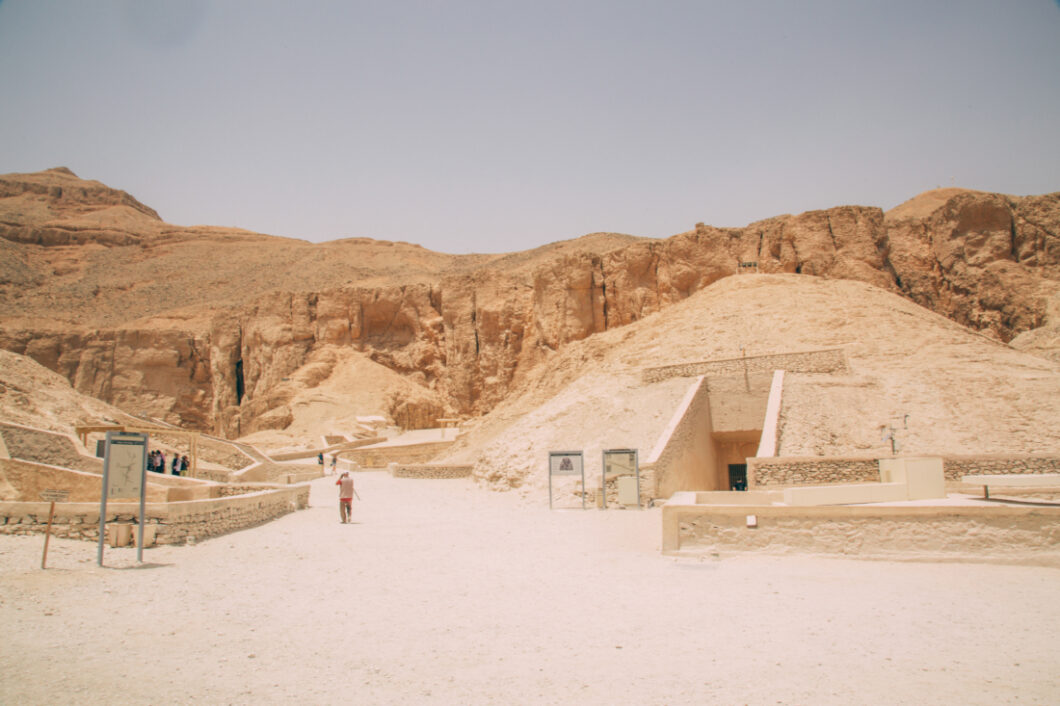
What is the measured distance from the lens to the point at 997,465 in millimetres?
13289

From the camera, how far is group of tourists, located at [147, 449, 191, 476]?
58.6 feet

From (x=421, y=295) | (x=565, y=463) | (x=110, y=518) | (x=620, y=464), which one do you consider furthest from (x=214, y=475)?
(x=421, y=295)

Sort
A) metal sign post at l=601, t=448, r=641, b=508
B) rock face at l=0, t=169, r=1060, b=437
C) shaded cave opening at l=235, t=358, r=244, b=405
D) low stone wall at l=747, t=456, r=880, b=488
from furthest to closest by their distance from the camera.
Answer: shaded cave opening at l=235, t=358, r=244, b=405, rock face at l=0, t=169, r=1060, b=437, metal sign post at l=601, t=448, r=641, b=508, low stone wall at l=747, t=456, r=880, b=488

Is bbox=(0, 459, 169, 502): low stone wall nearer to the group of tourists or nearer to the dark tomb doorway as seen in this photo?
the group of tourists

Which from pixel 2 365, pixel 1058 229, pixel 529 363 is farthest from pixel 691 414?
pixel 1058 229

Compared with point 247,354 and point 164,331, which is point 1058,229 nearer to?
point 247,354

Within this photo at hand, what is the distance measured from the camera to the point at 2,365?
19.9 meters

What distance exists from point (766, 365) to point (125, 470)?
58.3 ft

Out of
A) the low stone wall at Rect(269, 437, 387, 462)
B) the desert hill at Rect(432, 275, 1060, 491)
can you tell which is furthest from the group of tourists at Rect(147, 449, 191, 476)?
the low stone wall at Rect(269, 437, 387, 462)

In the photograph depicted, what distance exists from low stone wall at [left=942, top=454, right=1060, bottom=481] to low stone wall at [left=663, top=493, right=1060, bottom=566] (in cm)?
511

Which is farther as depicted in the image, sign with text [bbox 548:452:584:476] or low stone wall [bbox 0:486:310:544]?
sign with text [bbox 548:452:584:476]

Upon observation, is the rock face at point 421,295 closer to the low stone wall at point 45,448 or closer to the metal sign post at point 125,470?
the low stone wall at point 45,448

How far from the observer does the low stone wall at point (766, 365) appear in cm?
2111

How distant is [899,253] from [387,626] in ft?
125
